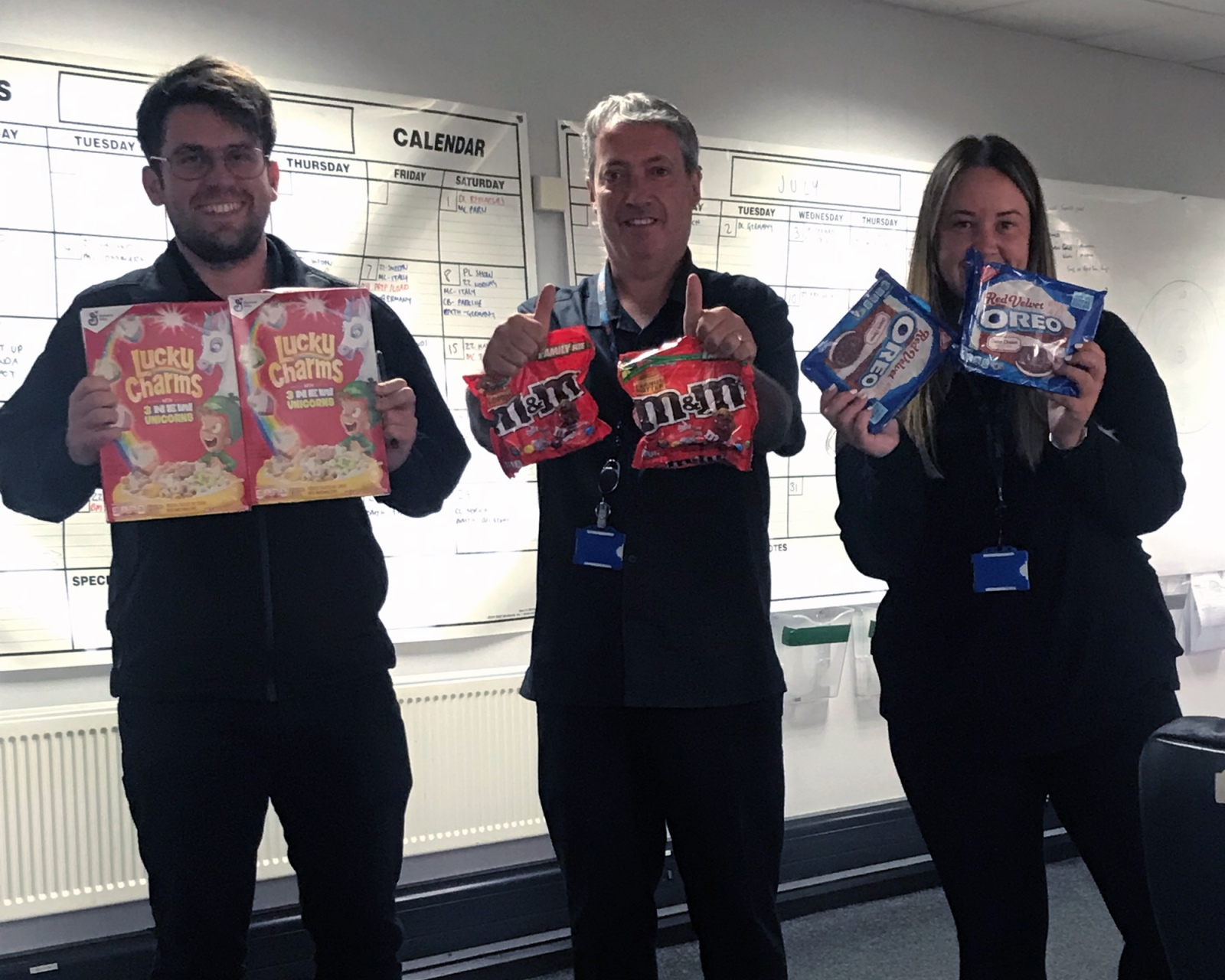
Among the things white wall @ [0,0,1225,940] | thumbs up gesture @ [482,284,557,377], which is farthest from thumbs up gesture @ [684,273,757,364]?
white wall @ [0,0,1225,940]

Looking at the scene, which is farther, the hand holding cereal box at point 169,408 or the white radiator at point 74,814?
the white radiator at point 74,814

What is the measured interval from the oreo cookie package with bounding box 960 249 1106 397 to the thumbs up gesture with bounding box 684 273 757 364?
0.31 meters

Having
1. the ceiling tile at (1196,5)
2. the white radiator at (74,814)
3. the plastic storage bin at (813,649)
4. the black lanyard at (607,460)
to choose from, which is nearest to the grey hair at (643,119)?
the black lanyard at (607,460)

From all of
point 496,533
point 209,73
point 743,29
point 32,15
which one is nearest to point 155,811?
point 209,73

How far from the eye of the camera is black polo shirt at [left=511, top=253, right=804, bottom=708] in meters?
1.60

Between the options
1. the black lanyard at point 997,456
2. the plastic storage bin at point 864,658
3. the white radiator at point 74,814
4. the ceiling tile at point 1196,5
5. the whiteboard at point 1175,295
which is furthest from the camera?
the whiteboard at point 1175,295

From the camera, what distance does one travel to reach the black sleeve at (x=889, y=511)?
5.30 feet

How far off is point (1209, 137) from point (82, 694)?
3952 mm

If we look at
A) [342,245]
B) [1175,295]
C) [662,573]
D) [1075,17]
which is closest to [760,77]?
[1075,17]

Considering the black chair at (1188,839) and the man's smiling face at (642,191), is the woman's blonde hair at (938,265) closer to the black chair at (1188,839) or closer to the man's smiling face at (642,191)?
the man's smiling face at (642,191)

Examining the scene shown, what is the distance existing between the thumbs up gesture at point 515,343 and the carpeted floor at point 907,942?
169 cm

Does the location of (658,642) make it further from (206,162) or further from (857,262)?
(857,262)

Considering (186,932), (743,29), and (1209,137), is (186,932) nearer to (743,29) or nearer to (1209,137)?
(743,29)

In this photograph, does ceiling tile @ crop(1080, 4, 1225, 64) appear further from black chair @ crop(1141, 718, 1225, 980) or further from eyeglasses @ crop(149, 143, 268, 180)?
black chair @ crop(1141, 718, 1225, 980)
